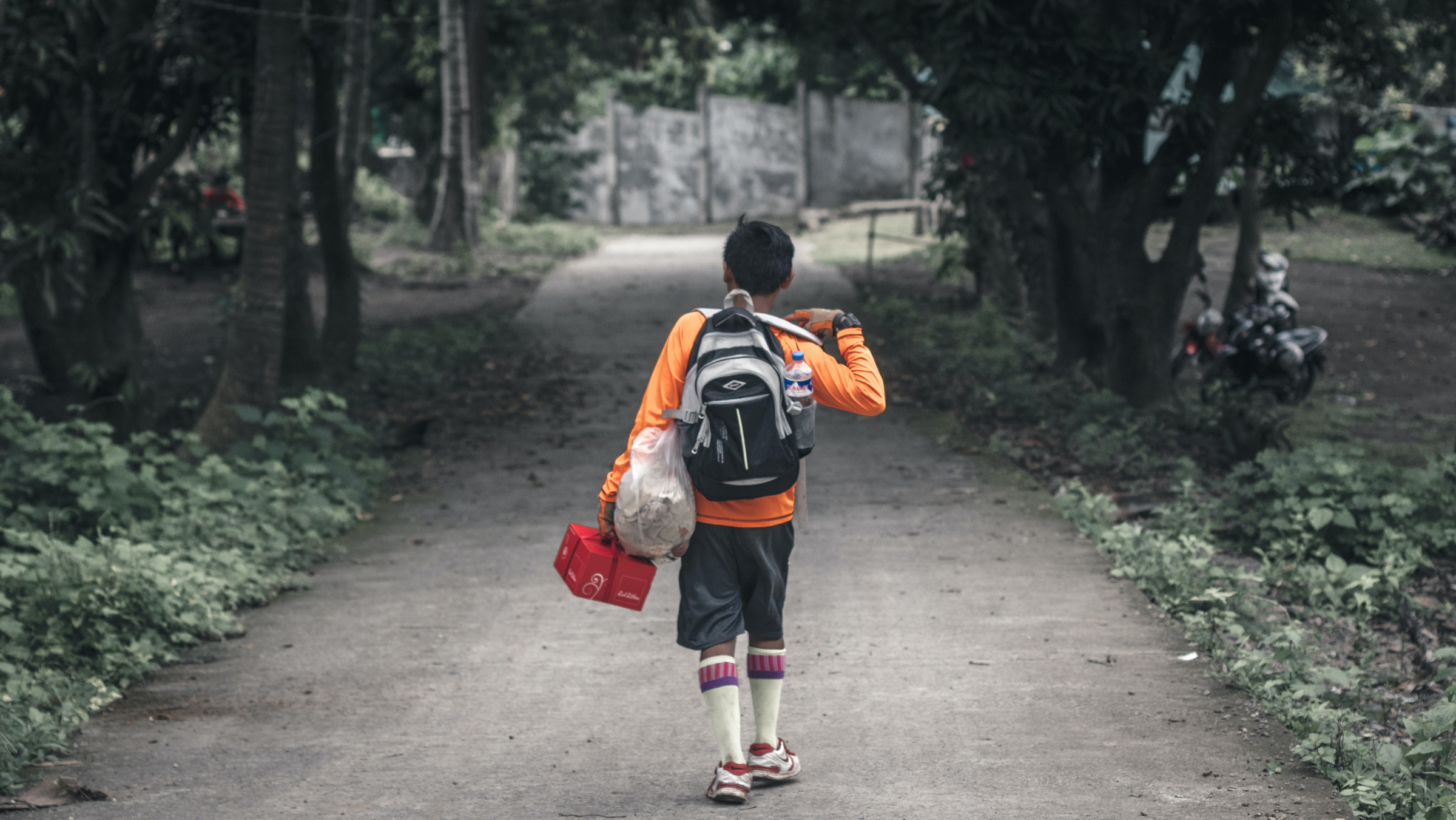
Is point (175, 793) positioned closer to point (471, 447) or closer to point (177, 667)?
point (177, 667)

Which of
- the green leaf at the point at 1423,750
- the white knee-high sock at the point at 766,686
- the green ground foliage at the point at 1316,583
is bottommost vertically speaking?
the green ground foliage at the point at 1316,583

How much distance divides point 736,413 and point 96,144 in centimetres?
891

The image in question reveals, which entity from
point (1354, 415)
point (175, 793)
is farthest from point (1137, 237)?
point (175, 793)

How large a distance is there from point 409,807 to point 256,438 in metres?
4.91

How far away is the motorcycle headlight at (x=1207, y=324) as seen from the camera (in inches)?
487

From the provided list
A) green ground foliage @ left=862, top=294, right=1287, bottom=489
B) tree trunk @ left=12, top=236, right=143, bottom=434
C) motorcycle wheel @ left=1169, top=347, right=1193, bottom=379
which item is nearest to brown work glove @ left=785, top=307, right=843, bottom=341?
green ground foliage @ left=862, top=294, right=1287, bottom=489

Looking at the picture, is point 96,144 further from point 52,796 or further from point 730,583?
point 730,583

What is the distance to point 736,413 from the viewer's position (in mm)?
3619

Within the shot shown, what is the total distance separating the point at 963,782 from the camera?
4004 mm

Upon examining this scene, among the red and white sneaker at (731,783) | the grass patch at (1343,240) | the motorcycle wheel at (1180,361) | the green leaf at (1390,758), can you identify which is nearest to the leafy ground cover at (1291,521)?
the green leaf at (1390,758)

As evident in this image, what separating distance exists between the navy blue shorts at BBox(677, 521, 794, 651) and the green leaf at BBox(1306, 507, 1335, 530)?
3391 millimetres

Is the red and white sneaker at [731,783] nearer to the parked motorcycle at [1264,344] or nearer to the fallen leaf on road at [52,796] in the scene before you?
the fallen leaf on road at [52,796]

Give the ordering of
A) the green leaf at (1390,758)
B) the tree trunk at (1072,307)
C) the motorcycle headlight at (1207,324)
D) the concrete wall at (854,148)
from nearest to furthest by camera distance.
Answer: the green leaf at (1390,758)
the tree trunk at (1072,307)
the motorcycle headlight at (1207,324)
the concrete wall at (854,148)

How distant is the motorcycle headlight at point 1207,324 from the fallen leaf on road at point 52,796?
34.9ft
